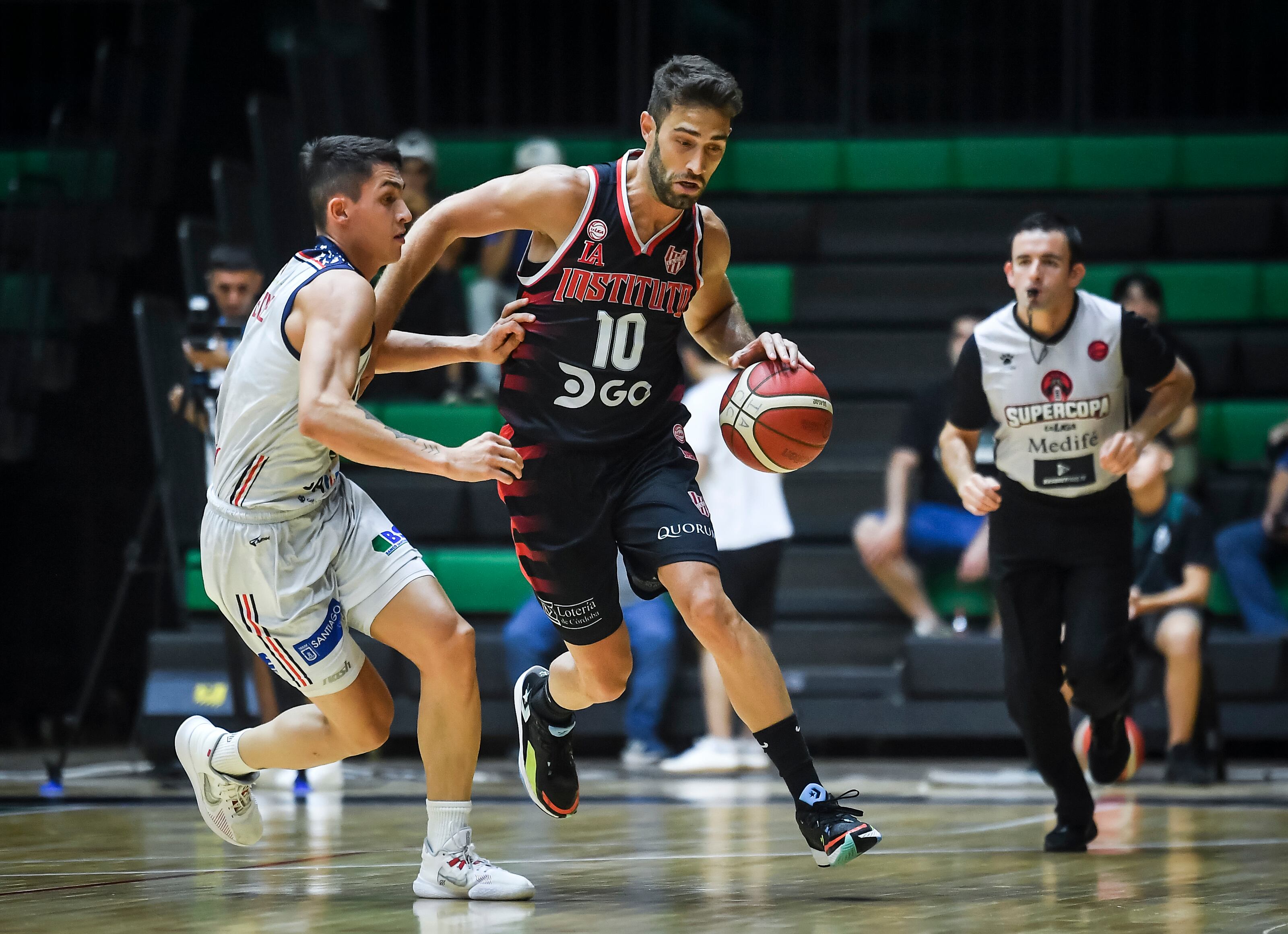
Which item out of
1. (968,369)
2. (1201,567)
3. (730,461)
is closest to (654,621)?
(730,461)

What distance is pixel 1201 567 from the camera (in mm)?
6832

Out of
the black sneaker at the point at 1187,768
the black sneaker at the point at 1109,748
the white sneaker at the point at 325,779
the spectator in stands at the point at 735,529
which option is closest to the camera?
the black sneaker at the point at 1109,748

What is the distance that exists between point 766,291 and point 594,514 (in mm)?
5428

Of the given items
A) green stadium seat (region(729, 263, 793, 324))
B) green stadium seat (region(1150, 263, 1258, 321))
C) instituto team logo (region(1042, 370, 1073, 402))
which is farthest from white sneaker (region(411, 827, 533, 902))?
green stadium seat (region(1150, 263, 1258, 321))

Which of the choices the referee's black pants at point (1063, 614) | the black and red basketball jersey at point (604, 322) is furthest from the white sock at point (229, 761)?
the referee's black pants at point (1063, 614)

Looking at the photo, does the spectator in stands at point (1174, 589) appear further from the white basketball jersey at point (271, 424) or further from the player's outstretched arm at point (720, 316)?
the white basketball jersey at point (271, 424)

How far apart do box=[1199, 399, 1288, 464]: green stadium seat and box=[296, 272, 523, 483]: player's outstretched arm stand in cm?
577

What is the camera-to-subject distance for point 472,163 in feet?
32.3

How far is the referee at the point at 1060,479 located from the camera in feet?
15.3

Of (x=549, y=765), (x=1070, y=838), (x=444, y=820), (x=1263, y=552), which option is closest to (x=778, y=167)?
(x=1263, y=552)

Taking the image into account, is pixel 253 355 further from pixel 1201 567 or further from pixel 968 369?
pixel 1201 567

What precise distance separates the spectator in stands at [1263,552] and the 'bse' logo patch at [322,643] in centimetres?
500

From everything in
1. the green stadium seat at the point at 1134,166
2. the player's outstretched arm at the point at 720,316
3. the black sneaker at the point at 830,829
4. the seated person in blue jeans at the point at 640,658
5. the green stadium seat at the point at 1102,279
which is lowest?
the seated person in blue jeans at the point at 640,658

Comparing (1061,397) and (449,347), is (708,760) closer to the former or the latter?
(1061,397)
